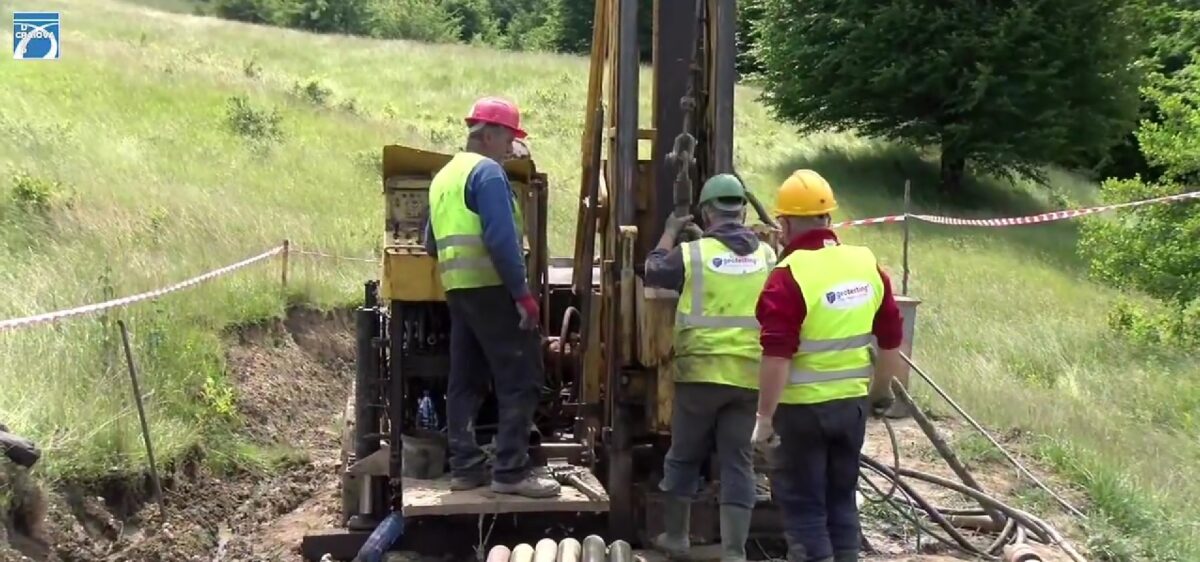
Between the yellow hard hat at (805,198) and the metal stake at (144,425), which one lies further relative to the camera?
the metal stake at (144,425)

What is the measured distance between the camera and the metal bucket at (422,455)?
585 cm

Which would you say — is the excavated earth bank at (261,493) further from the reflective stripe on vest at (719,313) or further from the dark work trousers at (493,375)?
the reflective stripe on vest at (719,313)

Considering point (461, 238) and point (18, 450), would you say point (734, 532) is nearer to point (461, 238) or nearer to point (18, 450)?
point (461, 238)

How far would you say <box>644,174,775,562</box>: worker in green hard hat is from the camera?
17.5 feet

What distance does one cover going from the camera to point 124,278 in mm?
8656

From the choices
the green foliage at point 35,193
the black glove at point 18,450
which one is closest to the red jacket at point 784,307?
the black glove at point 18,450

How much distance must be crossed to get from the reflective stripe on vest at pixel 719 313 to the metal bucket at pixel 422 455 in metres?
1.32

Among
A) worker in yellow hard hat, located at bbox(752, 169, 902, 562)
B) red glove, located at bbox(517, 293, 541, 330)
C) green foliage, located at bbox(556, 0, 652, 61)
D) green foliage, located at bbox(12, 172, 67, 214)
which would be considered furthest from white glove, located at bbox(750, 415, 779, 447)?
green foliage, located at bbox(556, 0, 652, 61)

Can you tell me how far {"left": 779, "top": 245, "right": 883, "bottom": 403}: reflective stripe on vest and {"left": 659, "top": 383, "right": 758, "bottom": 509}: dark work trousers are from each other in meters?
0.41

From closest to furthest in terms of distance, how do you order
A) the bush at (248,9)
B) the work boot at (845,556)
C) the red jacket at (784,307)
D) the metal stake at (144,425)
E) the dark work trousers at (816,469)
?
the red jacket at (784,307) < the dark work trousers at (816,469) < the work boot at (845,556) < the metal stake at (144,425) < the bush at (248,9)

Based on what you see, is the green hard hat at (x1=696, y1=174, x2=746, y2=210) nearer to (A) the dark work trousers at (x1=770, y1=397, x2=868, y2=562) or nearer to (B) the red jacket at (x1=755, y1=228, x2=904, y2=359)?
(B) the red jacket at (x1=755, y1=228, x2=904, y2=359)

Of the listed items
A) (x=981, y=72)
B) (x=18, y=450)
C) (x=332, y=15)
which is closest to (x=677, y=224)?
(x=18, y=450)

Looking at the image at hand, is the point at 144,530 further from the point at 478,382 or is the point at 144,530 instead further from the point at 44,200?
the point at 44,200

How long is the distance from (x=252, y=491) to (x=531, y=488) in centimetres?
255
